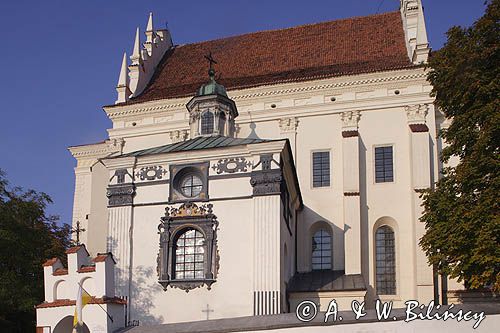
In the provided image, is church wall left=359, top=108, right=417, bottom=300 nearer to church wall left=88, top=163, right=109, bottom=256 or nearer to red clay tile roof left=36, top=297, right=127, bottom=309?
church wall left=88, top=163, right=109, bottom=256

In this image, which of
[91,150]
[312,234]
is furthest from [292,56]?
[91,150]

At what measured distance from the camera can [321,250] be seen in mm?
32719

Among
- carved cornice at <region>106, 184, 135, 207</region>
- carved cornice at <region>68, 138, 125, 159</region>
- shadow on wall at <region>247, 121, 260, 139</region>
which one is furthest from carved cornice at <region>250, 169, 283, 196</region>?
carved cornice at <region>68, 138, 125, 159</region>

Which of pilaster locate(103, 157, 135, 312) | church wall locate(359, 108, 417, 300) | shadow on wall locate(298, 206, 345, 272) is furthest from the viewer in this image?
shadow on wall locate(298, 206, 345, 272)

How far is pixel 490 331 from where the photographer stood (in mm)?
14398

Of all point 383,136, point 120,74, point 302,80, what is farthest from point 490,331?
point 120,74

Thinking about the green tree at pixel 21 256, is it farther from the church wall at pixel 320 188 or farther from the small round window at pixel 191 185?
the church wall at pixel 320 188

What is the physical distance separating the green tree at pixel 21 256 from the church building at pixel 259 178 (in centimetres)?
398

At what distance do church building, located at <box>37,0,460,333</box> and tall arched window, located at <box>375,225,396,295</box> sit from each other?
5cm

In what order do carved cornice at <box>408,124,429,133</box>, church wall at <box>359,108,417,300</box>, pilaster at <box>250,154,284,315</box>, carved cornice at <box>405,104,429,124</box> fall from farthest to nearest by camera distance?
carved cornice at <box>405,104,429,124</box>, carved cornice at <box>408,124,429,133</box>, church wall at <box>359,108,417,300</box>, pilaster at <box>250,154,284,315</box>

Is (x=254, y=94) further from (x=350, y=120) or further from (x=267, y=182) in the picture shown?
(x=267, y=182)

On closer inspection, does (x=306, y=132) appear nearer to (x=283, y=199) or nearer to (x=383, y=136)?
(x=383, y=136)

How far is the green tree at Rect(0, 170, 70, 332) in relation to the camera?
77.3ft

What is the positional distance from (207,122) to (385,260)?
11158mm
